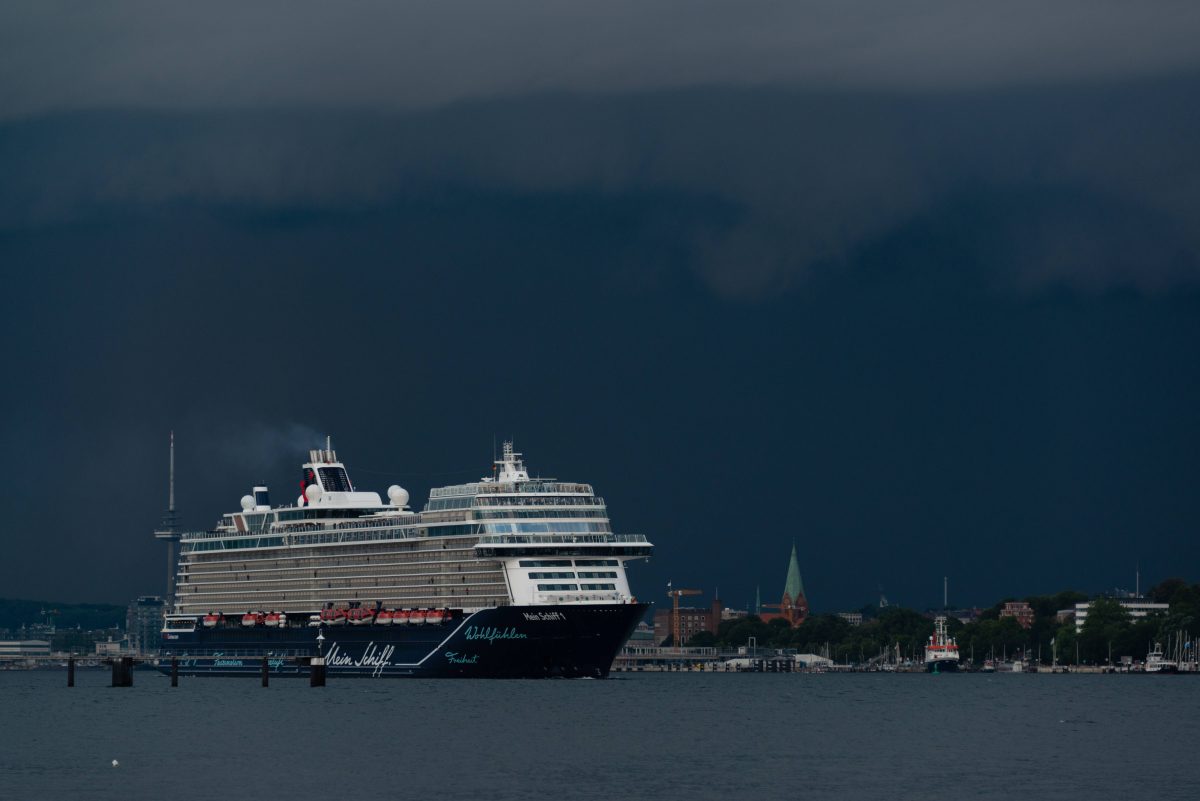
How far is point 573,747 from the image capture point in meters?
90.2

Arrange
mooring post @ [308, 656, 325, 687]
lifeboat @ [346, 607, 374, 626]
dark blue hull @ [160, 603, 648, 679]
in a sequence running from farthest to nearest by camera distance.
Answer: lifeboat @ [346, 607, 374, 626] → mooring post @ [308, 656, 325, 687] → dark blue hull @ [160, 603, 648, 679]

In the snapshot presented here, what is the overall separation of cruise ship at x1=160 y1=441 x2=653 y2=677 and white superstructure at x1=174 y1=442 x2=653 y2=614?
135 mm

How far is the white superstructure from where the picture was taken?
143 meters

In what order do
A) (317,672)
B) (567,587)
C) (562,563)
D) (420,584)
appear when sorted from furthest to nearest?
(420,584), (317,672), (562,563), (567,587)

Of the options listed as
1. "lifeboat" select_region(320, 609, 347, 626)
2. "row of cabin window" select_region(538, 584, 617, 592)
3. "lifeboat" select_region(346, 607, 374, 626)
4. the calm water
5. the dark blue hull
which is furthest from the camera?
"lifeboat" select_region(320, 609, 347, 626)

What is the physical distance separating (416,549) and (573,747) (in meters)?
61.7

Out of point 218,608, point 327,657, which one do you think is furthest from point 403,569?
point 218,608

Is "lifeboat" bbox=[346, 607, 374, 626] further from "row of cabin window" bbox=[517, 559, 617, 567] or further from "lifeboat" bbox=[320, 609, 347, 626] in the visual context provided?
"row of cabin window" bbox=[517, 559, 617, 567]

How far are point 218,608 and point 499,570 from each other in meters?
36.1

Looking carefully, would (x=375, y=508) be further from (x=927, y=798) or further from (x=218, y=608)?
(x=927, y=798)

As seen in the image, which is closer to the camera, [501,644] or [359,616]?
[501,644]

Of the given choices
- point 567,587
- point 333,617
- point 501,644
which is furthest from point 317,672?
point 567,587

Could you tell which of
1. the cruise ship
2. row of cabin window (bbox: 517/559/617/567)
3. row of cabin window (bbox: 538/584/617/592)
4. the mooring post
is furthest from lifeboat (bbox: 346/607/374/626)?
row of cabin window (bbox: 538/584/617/592)

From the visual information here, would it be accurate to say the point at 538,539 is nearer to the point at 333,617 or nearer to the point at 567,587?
the point at 567,587
